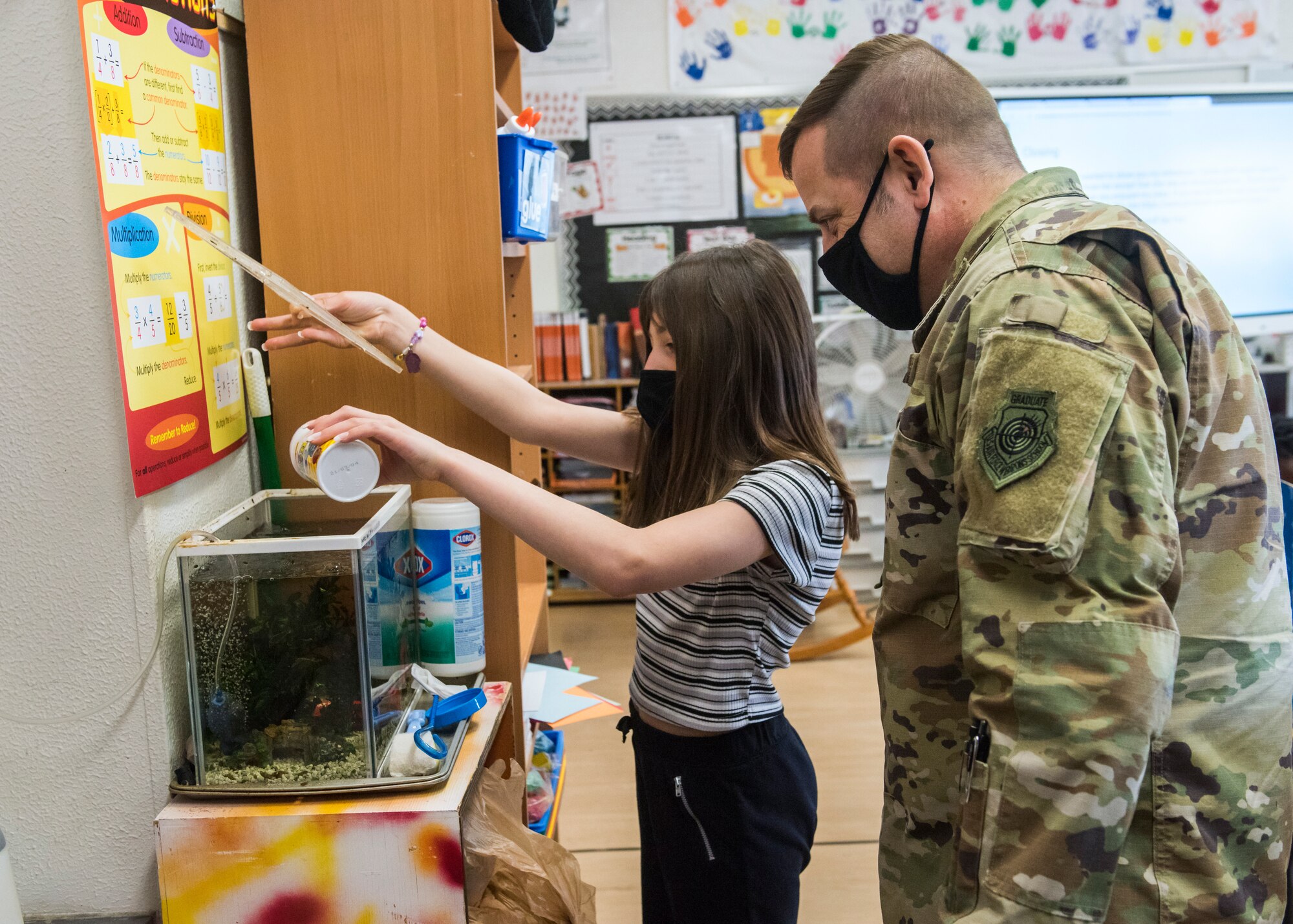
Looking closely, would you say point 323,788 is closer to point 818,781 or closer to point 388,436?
point 388,436

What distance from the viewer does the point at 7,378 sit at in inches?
40.0

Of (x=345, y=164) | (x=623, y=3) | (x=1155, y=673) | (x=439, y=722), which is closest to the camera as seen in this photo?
(x=1155, y=673)

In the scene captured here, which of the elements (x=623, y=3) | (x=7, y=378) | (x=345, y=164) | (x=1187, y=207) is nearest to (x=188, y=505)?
(x=7, y=378)

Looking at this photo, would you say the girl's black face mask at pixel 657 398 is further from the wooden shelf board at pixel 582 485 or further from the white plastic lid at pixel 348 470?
the wooden shelf board at pixel 582 485

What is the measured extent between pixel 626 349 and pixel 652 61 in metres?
1.30

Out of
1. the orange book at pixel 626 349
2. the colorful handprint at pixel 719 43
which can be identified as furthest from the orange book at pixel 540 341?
the colorful handprint at pixel 719 43

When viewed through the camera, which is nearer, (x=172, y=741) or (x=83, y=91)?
(x=83, y=91)

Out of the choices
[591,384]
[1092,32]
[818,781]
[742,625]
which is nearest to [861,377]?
[591,384]

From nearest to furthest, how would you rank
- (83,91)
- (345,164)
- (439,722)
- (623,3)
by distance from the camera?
(83,91), (439,722), (345,164), (623,3)

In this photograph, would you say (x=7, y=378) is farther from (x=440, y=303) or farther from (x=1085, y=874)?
(x=1085, y=874)

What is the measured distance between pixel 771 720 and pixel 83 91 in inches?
43.8

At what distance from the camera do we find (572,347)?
173 inches

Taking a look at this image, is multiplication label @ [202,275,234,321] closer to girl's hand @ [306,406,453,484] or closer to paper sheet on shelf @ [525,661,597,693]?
girl's hand @ [306,406,453,484]

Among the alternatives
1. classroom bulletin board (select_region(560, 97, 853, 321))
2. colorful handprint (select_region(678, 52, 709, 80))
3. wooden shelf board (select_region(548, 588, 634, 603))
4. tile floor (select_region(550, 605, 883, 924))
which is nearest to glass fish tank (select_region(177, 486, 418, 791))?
tile floor (select_region(550, 605, 883, 924))
